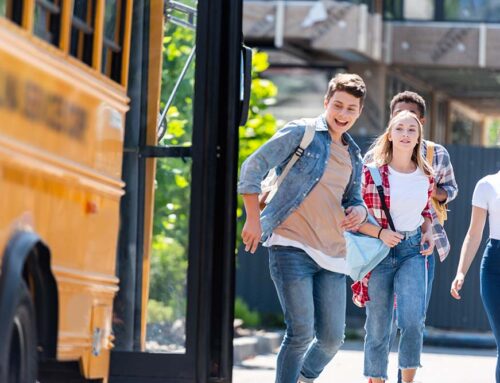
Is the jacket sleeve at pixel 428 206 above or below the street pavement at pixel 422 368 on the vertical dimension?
above

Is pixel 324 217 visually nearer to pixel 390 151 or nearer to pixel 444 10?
pixel 390 151

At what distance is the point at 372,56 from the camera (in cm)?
2561

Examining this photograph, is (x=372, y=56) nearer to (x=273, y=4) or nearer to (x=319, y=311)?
(x=273, y=4)

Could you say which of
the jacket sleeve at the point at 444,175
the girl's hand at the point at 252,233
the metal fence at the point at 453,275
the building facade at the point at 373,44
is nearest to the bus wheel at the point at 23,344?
the girl's hand at the point at 252,233

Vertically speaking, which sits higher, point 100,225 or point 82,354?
point 100,225

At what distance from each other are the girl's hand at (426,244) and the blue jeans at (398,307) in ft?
0.08

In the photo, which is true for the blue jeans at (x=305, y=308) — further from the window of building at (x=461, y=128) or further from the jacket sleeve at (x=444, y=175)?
the window of building at (x=461, y=128)

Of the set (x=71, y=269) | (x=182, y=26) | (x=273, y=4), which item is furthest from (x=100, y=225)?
(x=273, y=4)

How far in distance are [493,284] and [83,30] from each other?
12.0 ft

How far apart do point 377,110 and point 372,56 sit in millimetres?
1527

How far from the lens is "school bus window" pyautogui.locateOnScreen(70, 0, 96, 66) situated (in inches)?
193

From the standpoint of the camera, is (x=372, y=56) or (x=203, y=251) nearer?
(x=203, y=251)

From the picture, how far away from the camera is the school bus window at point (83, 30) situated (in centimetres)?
491

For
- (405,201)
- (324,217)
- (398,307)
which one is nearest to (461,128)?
(405,201)
